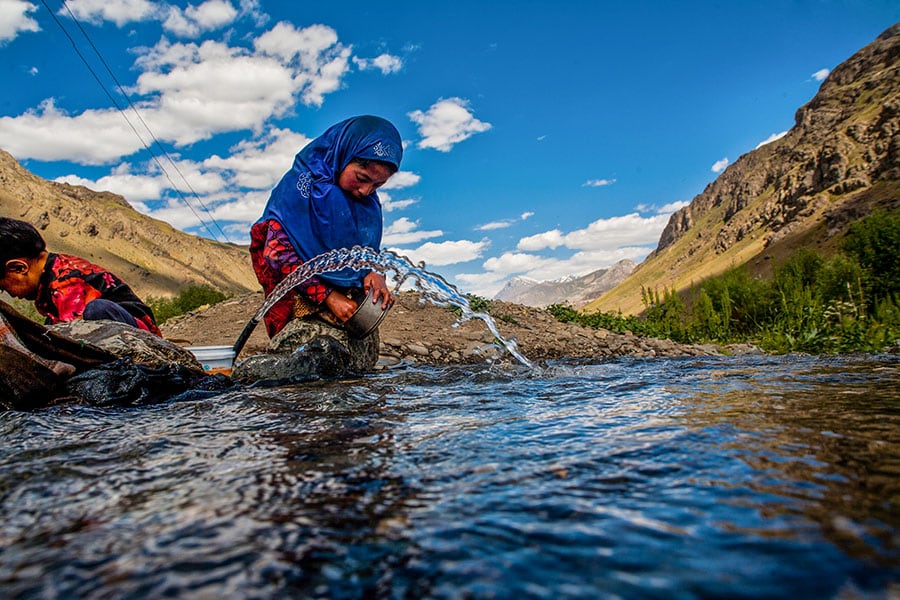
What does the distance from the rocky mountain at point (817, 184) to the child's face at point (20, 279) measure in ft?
216

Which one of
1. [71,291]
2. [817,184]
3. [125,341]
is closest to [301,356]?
[125,341]

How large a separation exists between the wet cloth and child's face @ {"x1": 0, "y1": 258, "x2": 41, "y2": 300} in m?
0.06

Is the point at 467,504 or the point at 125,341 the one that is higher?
the point at 125,341

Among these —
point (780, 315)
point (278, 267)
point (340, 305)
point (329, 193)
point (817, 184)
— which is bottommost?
point (780, 315)

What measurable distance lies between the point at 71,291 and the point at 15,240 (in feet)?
1.67

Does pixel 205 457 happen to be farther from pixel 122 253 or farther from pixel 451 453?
pixel 122 253

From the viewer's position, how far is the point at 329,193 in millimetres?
3770

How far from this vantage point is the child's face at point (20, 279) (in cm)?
369

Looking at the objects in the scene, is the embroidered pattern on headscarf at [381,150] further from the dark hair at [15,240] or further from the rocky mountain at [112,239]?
the rocky mountain at [112,239]

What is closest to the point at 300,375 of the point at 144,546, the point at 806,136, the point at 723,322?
the point at 144,546

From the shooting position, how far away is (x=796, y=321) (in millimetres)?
7426

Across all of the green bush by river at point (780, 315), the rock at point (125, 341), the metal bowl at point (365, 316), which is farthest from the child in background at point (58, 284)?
the green bush by river at point (780, 315)

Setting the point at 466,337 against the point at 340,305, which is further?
the point at 466,337

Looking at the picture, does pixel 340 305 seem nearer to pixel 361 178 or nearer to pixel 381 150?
pixel 361 178
